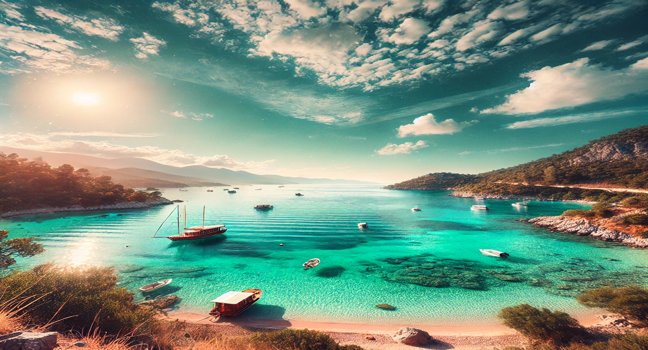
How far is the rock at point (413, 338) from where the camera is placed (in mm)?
20422

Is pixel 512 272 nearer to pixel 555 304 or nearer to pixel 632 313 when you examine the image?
pixel 555 304

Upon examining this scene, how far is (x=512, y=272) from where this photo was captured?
36.9 metres

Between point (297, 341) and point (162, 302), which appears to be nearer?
point (297, 341)

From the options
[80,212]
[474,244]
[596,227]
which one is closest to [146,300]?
[474,244]

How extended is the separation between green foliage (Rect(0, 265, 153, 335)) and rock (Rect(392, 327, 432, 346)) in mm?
18565

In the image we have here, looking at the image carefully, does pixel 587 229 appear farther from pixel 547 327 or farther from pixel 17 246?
pixel 17 246

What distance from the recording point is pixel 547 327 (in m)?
18.7

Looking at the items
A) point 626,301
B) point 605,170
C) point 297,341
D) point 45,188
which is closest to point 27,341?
point 297,341

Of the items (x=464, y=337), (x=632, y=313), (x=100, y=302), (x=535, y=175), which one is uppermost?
(x=535, y=175)

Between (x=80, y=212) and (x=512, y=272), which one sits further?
(x=80, y=212)

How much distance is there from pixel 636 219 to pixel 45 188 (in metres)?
193

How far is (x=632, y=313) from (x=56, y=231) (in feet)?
361

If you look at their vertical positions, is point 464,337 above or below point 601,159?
below

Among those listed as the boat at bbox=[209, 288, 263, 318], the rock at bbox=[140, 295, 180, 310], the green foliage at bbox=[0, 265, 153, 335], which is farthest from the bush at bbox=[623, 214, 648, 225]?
the rock at bbox=[140, 295, 180, 310]
